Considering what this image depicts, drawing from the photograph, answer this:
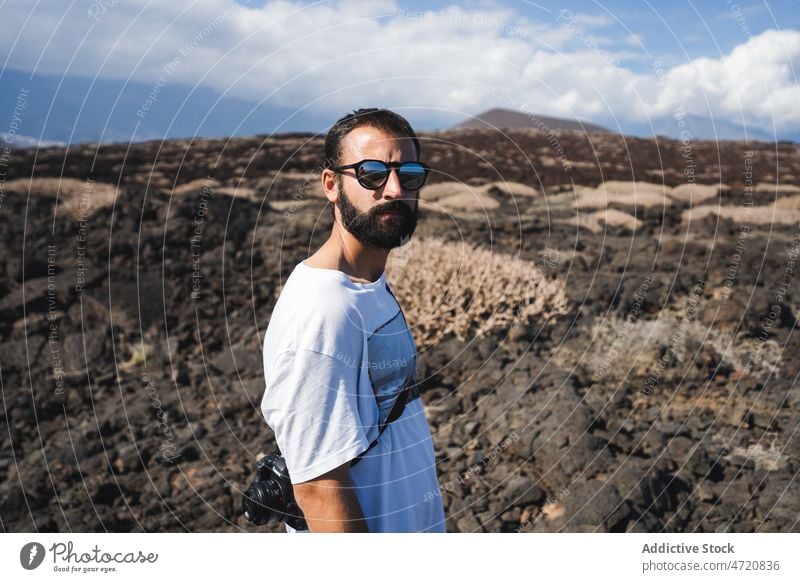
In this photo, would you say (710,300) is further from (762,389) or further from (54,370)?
(54,370)

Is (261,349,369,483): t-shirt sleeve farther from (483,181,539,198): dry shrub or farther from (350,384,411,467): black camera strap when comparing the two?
(483,181,539,198): dry shrub

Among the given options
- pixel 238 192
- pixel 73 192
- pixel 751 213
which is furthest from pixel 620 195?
pixel 73 192

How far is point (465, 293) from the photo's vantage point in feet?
28.5

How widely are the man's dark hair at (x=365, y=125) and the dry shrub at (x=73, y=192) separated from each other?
975 cm

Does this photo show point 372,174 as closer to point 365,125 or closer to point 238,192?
point 365,125

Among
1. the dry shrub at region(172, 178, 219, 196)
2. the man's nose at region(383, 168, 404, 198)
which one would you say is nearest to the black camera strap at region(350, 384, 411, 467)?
the man's nose at region(383, 168, 404, 198)

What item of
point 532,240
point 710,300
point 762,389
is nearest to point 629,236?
point 532,240

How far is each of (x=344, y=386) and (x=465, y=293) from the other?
6.57 meters

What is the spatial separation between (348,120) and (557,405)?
4.78m

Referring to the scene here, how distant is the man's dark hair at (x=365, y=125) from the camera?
8.05 feet

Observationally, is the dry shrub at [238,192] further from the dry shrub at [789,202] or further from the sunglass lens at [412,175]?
the sunglass lens at [412,175]

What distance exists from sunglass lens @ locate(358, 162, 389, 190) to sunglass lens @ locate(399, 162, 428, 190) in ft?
0.20

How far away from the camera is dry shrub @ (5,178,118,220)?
473 inches

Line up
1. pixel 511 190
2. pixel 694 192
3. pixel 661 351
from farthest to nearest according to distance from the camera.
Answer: pixel 694 192 < pixel 511 190 < pixel 661 351
